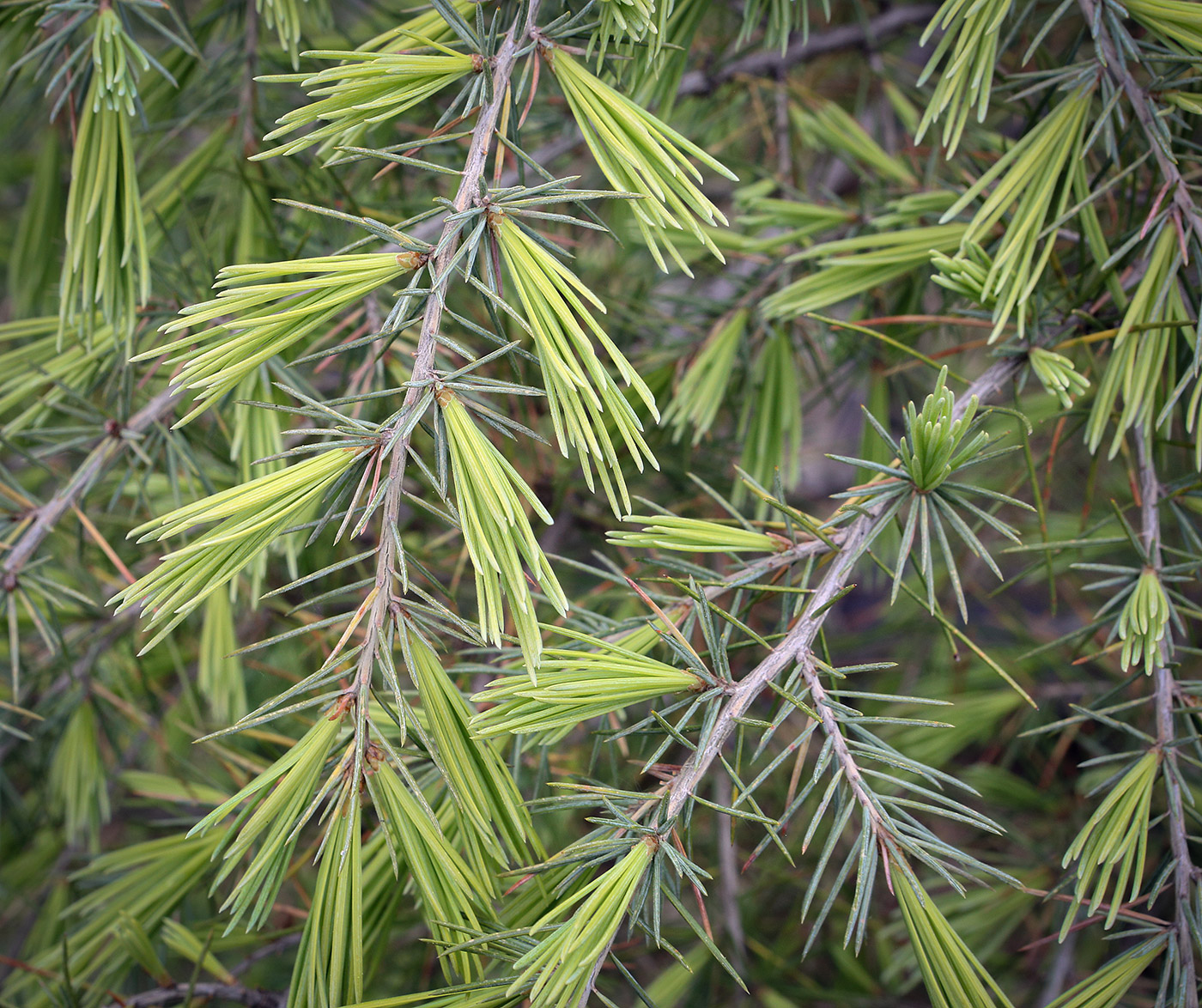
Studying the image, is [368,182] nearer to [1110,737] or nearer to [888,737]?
[888,737]

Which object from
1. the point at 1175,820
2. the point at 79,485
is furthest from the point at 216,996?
the point at 1175,820

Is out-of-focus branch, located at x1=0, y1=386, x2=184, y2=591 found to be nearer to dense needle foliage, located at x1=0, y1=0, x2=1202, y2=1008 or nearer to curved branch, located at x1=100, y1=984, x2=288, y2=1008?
dense needle foliage, located at x1=0, y1=0, x2=1202, y2=1008

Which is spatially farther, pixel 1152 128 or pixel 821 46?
pixel 821 46

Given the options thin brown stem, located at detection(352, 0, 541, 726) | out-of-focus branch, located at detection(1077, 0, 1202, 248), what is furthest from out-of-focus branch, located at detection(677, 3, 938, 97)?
thin brown stem, located at detection(352, 0, 541, 726)

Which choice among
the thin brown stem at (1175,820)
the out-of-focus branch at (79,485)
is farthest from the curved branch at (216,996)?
the thin brown stem at (1175,820)

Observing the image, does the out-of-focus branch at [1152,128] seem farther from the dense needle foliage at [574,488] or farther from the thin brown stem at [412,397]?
the thin brown stem at [412,397]

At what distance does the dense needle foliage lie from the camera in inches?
13.1

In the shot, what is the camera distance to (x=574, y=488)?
0.81 m

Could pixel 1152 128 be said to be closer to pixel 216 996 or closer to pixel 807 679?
pixel 807 679

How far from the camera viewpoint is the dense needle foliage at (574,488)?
33cm

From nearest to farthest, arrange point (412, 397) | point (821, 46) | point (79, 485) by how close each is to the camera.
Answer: point (412, 397)
point (79, 485)
point (821, 46)

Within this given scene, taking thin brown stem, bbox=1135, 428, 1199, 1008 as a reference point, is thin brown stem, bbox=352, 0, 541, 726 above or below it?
above

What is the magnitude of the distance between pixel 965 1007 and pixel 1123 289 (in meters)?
0.41

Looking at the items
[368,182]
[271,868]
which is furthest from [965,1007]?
[368,182]
